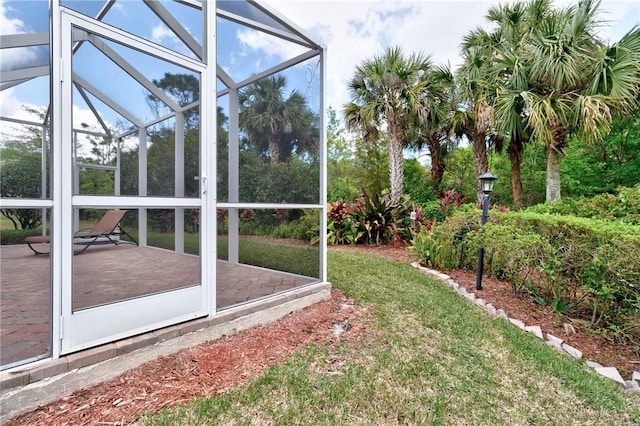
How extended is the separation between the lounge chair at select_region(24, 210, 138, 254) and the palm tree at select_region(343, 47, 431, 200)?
764cm

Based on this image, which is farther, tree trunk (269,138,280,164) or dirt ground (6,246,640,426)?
tree trunk (269,138,280,164)

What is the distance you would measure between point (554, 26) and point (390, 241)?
592 centimetres

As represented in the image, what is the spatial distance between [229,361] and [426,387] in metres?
1.49

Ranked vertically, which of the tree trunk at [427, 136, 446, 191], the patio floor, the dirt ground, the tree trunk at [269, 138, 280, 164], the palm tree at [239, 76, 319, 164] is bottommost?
the dirt ground

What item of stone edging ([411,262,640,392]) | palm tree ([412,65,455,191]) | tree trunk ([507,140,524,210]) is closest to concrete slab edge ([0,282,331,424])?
stone edging ([411,262,640,392])

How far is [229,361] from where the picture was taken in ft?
7.77

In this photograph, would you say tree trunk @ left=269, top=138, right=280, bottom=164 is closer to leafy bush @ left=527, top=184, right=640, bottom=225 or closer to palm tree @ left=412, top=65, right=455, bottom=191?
leafy bush @ left=527, top=184, right=640, bottom=225

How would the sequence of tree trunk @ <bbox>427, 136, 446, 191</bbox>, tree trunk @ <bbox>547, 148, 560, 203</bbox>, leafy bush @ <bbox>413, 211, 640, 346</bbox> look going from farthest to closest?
1. tree trunk @ <bbox>427, 136, 446, 191</bbox>
2. tree trunk @ <bbox>547, 148, 560, 203</bbox>
3. leafy bush @ <bbox>413, 211, 640, 346</bbox>

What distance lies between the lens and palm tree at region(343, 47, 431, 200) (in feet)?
→ 29.2

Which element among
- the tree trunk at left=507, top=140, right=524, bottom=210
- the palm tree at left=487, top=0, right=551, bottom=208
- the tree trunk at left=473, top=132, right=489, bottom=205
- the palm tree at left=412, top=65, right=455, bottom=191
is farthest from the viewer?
the tree trunk at left=473, top=132, right=489, bottom=205

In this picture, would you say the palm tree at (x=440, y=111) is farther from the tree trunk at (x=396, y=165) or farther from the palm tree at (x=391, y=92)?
the tree trunk at (x=396, y=165)

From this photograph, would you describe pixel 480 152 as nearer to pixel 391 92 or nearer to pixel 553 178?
pixel 553 178

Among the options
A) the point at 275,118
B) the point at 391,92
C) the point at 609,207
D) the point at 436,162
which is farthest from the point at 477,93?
the point at 275,118

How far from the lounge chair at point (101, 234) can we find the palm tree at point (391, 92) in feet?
25.1
